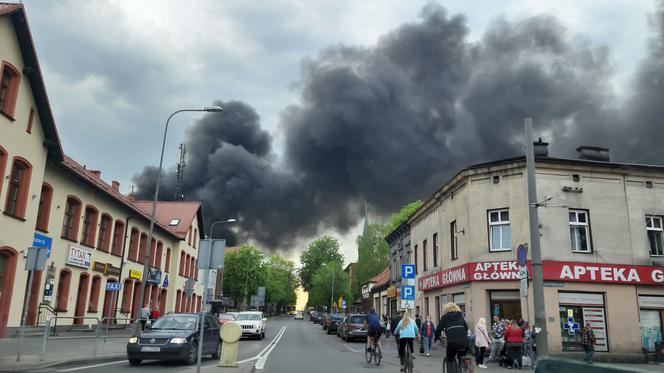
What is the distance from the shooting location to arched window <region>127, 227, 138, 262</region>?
3216 centimetres

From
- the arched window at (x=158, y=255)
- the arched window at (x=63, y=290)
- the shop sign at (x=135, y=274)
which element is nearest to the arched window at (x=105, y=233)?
the shop sign at (x=135, y=274)

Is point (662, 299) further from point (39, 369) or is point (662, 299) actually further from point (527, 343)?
point (39, 369)

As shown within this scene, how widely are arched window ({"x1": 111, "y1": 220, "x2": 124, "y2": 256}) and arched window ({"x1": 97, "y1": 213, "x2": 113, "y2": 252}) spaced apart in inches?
41.4

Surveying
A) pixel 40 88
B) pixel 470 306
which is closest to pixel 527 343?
pixel 470 306

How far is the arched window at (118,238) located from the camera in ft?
97.5

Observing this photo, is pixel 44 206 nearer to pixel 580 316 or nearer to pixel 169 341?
pixel 169 341

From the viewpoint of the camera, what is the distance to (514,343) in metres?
17.0

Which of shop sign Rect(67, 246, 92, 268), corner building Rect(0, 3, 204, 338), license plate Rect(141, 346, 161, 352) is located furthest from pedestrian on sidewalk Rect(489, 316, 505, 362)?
shop sign Rect(67, 246, 92, 268)

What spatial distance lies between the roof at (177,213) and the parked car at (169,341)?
95.3 ft

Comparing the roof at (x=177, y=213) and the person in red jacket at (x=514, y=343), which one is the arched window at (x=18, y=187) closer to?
the person in red jacket at (x=514, y=343)

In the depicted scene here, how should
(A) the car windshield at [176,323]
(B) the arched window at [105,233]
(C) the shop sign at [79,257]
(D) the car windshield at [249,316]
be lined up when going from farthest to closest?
(D) the car windshield at [249,316] < (B) the arched window at [105,233] < (C) the shop sign at [79,257] < (A) the car windshield at [176,323]

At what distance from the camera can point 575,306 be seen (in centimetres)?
2130

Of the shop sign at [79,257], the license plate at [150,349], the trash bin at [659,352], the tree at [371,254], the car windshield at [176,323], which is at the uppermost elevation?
the tree at [371,254]

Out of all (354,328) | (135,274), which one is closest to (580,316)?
(354,328)
